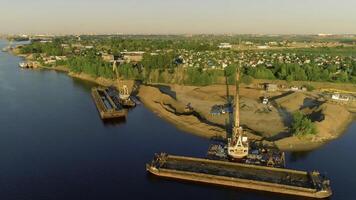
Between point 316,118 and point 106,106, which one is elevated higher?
point 106,106

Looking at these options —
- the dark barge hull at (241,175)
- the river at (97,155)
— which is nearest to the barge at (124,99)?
the river at (97,155)

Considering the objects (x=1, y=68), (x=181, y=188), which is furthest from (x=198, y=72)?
(x=1, y=68)

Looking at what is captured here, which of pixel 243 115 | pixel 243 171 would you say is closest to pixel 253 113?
pixel 243 115

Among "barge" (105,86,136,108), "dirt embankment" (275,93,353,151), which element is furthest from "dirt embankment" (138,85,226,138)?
"dirt embankment" (275,93,353,151)

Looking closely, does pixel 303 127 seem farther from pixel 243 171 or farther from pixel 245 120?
pixel 243 171

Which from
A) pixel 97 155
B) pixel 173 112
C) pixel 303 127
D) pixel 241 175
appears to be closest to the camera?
pixel 241 175

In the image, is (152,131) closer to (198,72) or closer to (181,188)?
(181,188)
